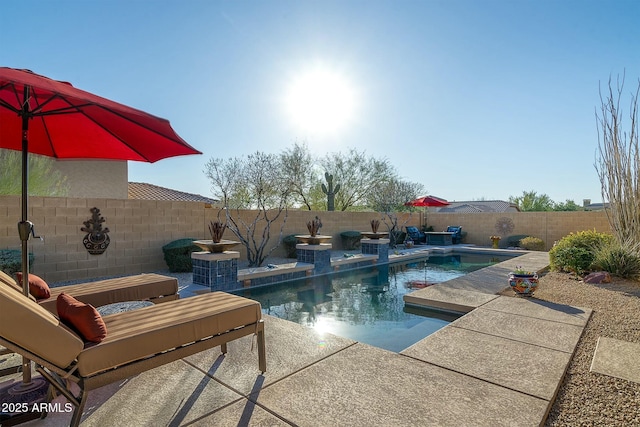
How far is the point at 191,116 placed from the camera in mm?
10594

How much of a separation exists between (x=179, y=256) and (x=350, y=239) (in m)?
7.46

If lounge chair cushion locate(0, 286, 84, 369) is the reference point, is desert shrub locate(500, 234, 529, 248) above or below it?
below

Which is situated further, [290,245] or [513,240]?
[513,240]

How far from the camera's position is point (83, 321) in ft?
6.87

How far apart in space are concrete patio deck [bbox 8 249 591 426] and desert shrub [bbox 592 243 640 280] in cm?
464

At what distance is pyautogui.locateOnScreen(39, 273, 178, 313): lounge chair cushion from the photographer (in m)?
3.62

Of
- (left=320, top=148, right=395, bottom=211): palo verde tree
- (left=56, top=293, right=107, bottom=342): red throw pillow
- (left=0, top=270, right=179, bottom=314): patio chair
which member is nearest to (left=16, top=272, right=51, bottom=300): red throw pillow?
(left=0, top=270, right=179, bottom=314): patio chair

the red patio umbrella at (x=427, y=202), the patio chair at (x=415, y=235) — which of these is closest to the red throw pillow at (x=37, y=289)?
the red patio umbrella at (x=427, y=202)

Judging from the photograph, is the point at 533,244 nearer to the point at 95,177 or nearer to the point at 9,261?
the point at 9,261

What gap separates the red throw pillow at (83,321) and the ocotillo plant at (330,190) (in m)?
18.1

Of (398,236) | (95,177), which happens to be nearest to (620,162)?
(398,236)

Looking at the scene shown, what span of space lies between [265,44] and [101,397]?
7882 mm

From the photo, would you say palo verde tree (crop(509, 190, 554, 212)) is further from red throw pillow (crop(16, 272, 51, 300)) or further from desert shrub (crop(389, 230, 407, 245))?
red throw pillow (crop(16, 272, 51, 300))

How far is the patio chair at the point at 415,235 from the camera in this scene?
56.0 feet
